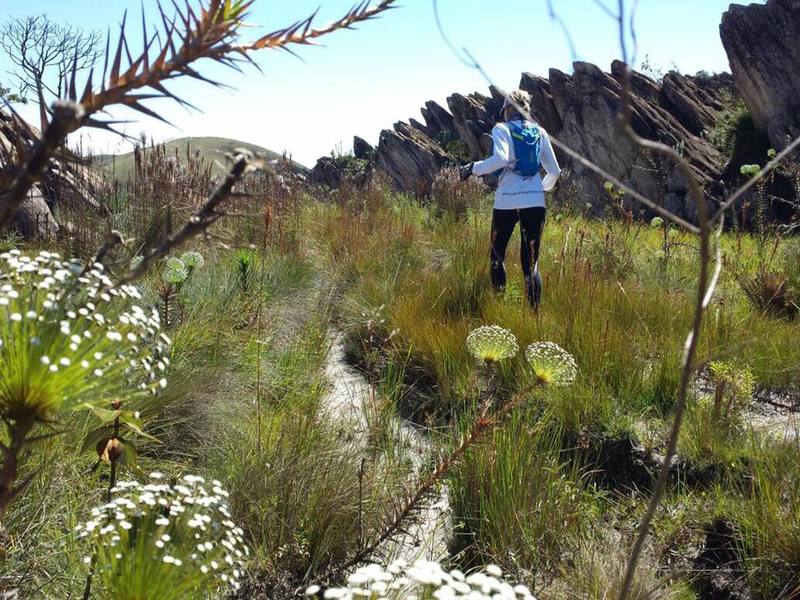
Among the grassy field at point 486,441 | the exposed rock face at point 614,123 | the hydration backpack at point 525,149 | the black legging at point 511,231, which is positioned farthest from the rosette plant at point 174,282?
the exposed rock face at point 614,123

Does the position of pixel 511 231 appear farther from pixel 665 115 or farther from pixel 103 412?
pixel 665 115

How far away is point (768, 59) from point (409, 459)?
72.4 feet

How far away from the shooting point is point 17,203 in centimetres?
56

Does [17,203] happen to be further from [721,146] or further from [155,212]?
[721,146]

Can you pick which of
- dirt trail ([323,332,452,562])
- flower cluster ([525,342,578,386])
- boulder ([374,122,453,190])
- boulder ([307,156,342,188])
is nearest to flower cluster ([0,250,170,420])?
dirt trail ([323,332,452,562])

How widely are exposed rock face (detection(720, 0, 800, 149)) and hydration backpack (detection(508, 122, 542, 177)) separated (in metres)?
16.9

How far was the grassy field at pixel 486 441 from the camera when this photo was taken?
9.46 feet

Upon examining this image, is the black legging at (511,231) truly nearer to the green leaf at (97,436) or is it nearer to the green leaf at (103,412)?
the green leaf at (97,436)

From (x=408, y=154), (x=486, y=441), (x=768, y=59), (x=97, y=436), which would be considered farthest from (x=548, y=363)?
(x=408, y=154)

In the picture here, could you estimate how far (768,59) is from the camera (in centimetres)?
2106

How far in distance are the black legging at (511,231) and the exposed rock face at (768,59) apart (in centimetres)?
1691

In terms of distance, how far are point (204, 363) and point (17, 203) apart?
4.04m

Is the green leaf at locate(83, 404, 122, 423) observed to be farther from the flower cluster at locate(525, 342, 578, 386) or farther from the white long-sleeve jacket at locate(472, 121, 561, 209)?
the white long-sleeve jacket at locate(472, 121, 561, 209)

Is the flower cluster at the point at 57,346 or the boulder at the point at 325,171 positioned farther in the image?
the boulder at the point at 325,171
